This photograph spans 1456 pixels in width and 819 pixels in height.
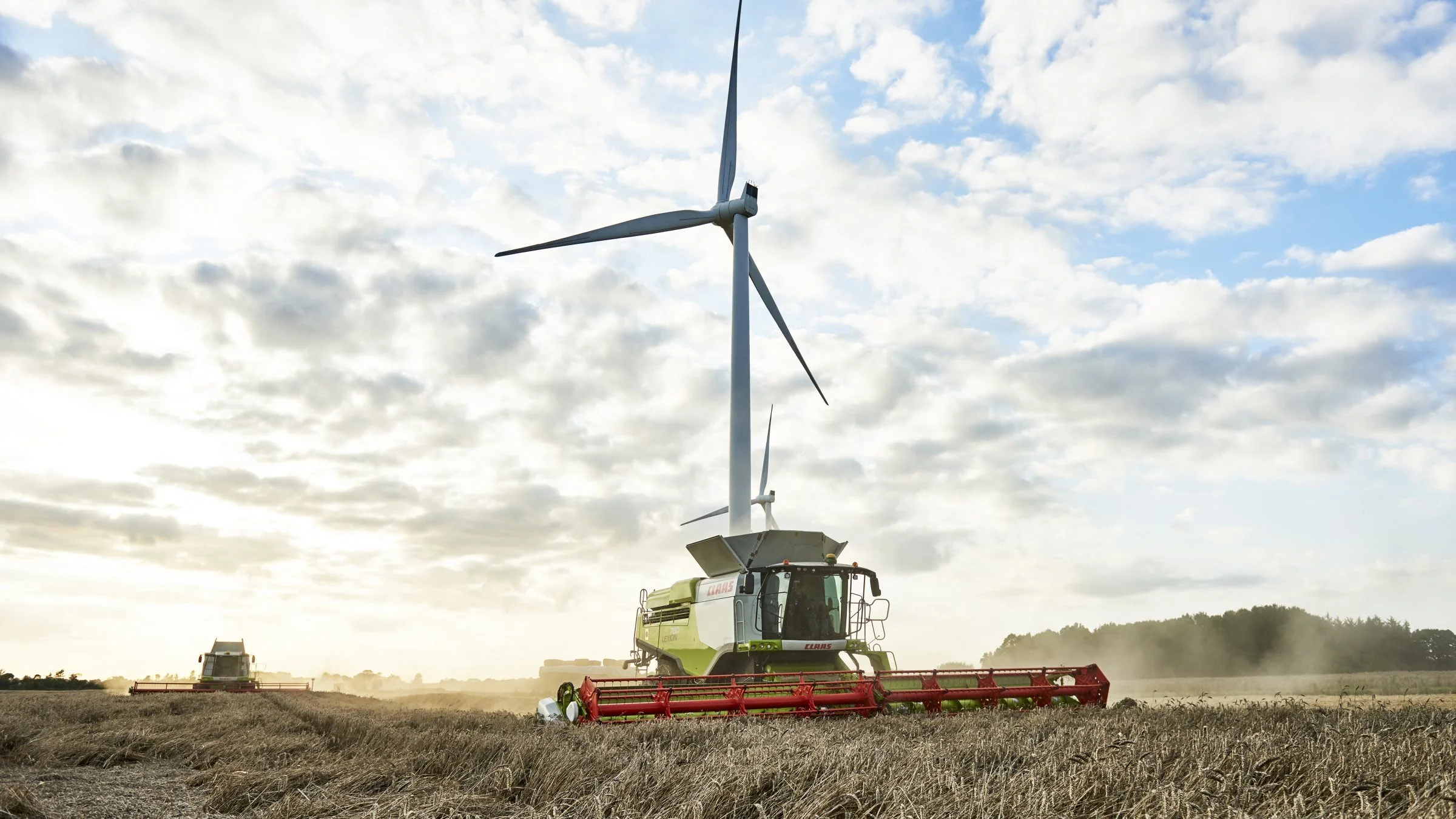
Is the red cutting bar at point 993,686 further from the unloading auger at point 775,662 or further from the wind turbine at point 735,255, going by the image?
the wind turbine at point 735,255

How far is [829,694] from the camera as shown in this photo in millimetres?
13430

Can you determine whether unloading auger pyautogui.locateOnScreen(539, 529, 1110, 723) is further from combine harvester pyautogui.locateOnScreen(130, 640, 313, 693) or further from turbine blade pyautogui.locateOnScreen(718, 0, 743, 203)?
combine harvester pyautogui.locateOnScreen(130, 640, 313, 693)

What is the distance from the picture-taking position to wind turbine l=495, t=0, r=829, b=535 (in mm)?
25969

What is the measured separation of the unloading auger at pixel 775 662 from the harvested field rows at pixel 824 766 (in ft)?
4.33

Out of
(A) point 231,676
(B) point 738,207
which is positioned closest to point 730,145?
(B) point 738,207

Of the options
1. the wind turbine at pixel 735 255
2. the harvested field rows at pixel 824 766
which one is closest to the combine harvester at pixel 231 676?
the wind turbine at pixel 735 255

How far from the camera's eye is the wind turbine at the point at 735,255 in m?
26.0

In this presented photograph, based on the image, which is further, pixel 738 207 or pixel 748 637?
pixel 738 207

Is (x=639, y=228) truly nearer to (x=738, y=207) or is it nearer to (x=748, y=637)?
(x=738, y=207)

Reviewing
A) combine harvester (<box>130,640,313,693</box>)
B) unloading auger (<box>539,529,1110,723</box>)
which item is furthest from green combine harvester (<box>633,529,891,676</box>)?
combine harvester (<box>130,640,313,693</box>)

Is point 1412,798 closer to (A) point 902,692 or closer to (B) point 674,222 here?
(A) point 902,692

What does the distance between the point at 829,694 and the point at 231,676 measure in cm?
4315

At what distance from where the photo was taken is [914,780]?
5047 mm

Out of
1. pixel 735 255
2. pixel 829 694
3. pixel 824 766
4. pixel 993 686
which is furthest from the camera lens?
pixel 735 255
